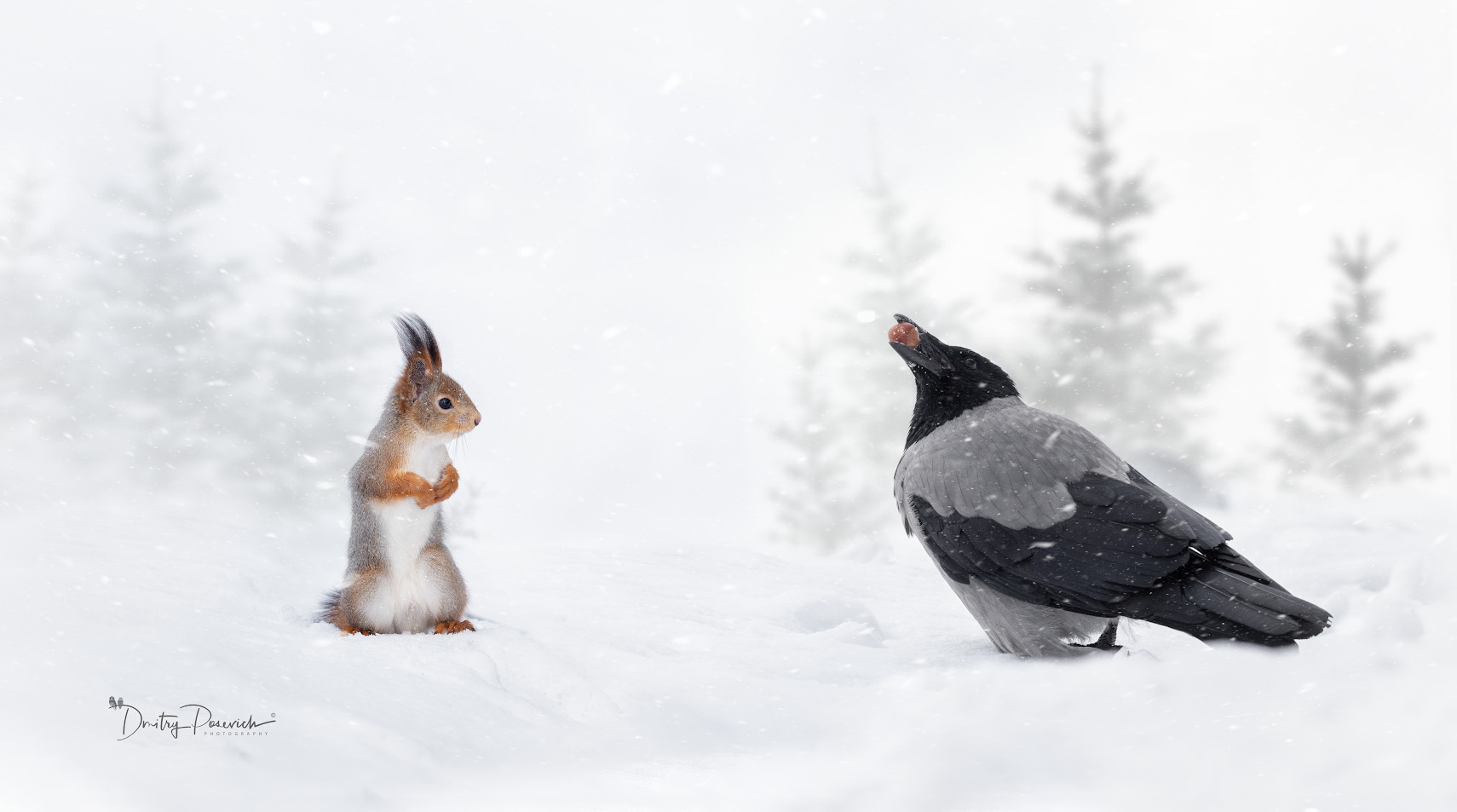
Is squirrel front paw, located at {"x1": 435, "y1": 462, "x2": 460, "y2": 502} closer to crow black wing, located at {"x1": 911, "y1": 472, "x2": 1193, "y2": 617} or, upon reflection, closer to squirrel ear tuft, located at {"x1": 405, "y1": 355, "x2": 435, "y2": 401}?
squirrel ear tuft, located at {"x1": 405, "y1": 355, "x2": 435, "y2": 401}

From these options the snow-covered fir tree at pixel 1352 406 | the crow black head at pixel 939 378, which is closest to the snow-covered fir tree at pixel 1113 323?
the snow-covered fir tree at pixel 1352 406

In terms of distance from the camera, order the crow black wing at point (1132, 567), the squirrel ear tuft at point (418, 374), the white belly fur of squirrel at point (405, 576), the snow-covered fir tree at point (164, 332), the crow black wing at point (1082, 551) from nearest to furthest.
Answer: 1. the crow black wing at point (1132, 567)
2. the crow black wing at point (1082, 551)
3. the white belly fur of squirrel at point (405, 576)
4. the squirrel ear tuft at point (418, 374)
5. the snow-covered fir tree at point (164, 332)

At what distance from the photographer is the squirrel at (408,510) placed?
3570 millimetres

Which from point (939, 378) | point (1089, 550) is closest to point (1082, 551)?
point (1089, 550)

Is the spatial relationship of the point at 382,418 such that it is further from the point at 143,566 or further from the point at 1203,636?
the point at 1203,636

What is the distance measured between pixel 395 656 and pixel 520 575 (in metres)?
1.91

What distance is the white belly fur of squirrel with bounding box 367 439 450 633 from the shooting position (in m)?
3.56

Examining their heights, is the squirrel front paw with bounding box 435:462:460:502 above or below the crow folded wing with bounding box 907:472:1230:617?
above

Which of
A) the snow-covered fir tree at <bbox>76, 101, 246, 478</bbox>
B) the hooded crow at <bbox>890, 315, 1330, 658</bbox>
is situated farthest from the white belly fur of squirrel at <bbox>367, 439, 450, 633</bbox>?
the snow-covered fir tree at <bbox>76, 101, 246, 478</bbox>

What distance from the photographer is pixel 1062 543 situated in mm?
3441

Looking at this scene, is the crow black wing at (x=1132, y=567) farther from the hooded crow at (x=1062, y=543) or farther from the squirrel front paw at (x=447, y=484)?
the squirrel front paw at (x=447, y=484)

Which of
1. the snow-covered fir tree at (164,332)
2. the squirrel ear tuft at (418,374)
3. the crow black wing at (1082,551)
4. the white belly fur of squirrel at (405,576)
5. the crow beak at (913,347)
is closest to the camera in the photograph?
the crow black wing at (1082,551)

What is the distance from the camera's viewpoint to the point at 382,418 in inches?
148

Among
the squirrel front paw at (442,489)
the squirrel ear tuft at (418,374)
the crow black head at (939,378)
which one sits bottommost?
the squirrel front paw at (442,489)
